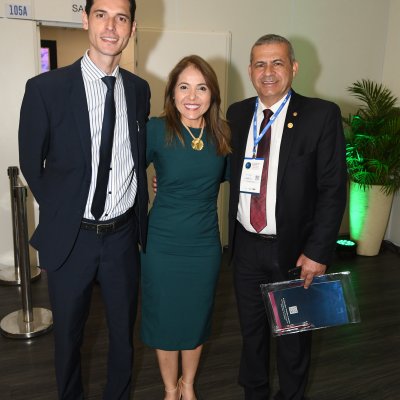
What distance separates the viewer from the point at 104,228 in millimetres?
1987

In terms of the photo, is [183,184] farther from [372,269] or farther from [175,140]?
[372,269]

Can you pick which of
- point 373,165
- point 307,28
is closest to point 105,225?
point 373,165

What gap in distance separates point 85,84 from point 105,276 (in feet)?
2.82

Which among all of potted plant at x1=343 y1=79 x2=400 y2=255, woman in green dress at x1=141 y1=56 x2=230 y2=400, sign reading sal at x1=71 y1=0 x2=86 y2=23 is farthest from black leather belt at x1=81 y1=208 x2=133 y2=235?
potted plant at x1=343 y1=79 x2=400 y2=255

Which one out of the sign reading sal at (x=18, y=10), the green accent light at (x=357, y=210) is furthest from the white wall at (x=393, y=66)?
the sign reading sal at (x=18, y=10)

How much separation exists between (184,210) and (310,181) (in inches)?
23.5

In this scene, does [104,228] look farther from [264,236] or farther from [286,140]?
[286,140]

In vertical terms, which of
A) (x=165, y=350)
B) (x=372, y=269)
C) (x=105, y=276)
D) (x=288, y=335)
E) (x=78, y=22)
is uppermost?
(x=78, y=22)

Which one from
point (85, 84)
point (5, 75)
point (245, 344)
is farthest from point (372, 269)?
point (5, 75)

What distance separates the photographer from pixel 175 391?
2.36 m

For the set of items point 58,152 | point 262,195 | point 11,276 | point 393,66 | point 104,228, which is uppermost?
point 393,66

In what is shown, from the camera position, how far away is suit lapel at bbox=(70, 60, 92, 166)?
6.09 feet

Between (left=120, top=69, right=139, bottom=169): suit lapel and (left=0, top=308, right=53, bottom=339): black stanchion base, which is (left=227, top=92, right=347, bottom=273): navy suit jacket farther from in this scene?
(left=0, top=308, right=53, bottom=339): black stanchion base

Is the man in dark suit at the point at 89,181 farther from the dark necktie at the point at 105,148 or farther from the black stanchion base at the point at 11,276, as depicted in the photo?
the black stanchion base at the point at 11,276
